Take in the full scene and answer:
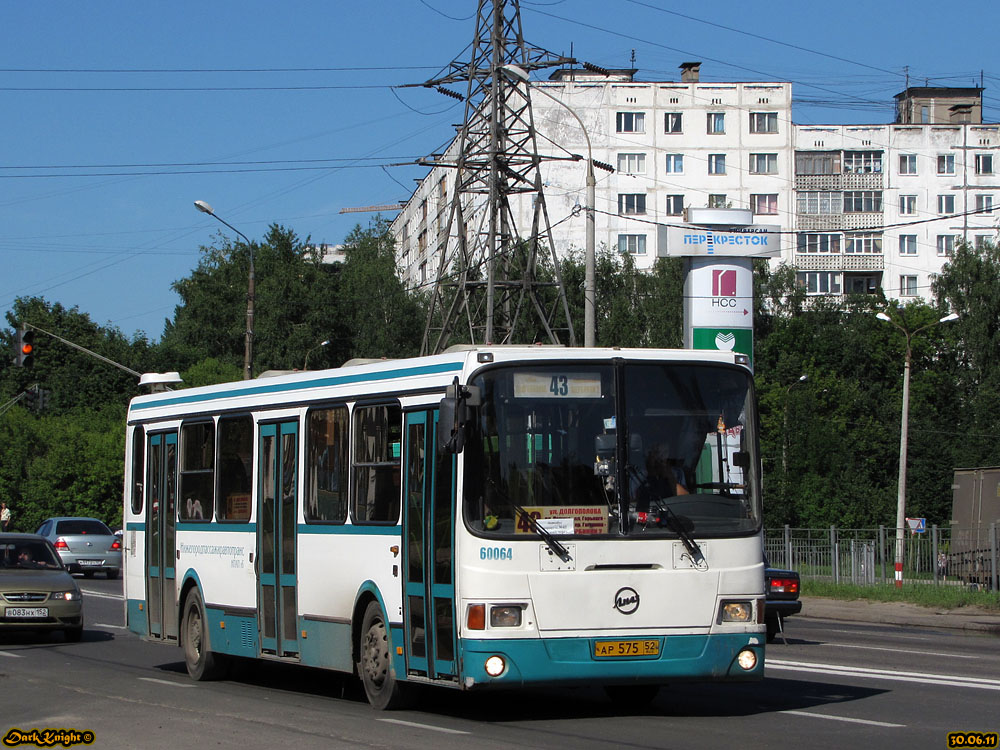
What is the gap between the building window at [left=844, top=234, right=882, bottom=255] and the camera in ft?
277

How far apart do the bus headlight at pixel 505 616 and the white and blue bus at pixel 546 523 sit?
1cm

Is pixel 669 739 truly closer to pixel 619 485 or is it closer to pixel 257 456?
pixel 619 485

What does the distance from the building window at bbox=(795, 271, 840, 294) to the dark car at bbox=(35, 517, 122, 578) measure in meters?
56.1

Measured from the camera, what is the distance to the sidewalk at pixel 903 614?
25547mm

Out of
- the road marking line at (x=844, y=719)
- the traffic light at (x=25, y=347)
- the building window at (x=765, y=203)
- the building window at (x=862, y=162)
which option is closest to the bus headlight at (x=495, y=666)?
the road marking line at (x=844, y=719)

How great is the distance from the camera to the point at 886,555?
33.9 metres

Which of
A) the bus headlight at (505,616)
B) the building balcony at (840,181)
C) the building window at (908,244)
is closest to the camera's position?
the bus headlight at (505,616)

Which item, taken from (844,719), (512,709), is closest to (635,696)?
(512,709)

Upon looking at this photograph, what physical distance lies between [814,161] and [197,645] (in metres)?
72.4

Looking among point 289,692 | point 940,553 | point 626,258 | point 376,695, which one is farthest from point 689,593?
point 626,258

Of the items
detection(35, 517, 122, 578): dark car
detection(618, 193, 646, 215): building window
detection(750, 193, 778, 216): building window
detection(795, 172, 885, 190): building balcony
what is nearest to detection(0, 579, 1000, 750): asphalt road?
detection(35, 517, 122, 578): dark car

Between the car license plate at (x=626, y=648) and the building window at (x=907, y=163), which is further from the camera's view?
the building window at (x=907, y=163)

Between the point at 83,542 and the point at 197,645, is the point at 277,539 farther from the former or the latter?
the point at 83,542

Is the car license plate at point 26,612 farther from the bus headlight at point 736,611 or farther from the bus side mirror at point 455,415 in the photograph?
the bus headlight at point 736,611
